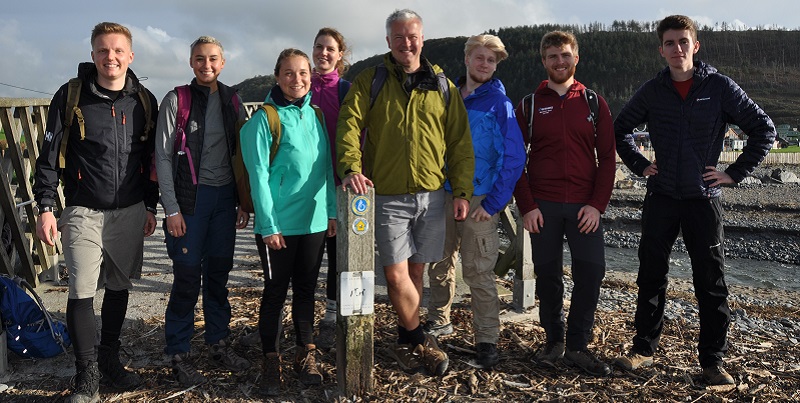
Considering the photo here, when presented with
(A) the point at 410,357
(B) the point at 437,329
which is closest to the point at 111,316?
(A) the point at 410,357

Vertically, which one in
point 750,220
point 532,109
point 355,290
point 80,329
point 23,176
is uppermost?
point 532,109

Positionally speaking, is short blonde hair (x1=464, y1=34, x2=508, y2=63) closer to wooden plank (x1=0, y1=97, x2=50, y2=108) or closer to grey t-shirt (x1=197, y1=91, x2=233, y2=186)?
grey t-shirt (x1=197, y1=91, x2=233, y2=186)

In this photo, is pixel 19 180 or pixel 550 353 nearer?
pixel 550 353

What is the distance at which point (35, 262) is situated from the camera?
6152 millimetres

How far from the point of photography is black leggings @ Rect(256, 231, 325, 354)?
370cm

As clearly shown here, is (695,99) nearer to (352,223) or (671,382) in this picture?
(671,382)

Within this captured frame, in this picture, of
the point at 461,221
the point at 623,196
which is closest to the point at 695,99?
the point at 461,221

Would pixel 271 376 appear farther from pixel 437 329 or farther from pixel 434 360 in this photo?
pixel 437 329

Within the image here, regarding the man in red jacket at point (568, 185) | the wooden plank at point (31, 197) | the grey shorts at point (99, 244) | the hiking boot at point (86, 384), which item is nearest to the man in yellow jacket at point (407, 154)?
the man in red jacket at point (568, 185)

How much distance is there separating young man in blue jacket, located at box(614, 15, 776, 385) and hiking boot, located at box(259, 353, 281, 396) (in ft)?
7.68

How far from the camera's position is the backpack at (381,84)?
12.3 feet

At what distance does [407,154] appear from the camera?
12.0 ft

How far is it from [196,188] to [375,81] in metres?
1.36

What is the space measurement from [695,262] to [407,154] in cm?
213
